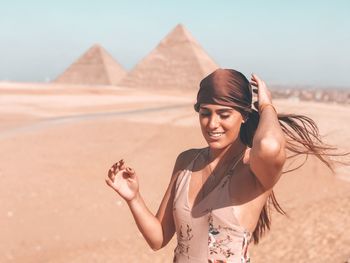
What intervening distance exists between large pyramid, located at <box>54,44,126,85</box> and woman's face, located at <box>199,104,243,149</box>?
85.3 metres

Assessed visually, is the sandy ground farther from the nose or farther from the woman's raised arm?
the nose

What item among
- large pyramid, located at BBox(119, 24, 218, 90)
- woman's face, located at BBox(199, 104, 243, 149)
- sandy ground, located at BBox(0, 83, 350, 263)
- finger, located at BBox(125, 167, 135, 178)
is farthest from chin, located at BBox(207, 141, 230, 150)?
large pyramid, located at BBox(119, 24, 218, 90)

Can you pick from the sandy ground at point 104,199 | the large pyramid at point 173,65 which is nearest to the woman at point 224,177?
the sandy ground at point 104,199

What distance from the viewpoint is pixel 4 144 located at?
13.3 m

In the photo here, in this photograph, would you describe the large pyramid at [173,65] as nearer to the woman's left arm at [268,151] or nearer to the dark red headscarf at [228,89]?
the dark red headscarf at [228,89]

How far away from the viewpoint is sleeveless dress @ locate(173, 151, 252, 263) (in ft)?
6.16

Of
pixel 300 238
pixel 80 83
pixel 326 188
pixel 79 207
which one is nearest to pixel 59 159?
pixel 79 207

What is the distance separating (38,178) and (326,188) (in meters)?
5.52

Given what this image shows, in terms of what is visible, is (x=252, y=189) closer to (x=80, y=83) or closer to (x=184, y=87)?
(x=184, y=87)

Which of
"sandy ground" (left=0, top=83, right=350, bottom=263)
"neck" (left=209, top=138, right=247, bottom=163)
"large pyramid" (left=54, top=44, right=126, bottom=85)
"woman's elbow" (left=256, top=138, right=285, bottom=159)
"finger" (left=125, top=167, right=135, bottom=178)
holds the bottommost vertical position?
"large pyramid" (left=54, top=44, right=126, bottom=85)

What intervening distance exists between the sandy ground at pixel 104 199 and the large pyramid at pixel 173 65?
214ft

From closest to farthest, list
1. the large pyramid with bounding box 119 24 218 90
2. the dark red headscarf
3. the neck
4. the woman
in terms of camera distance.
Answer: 1. the woman
2. the dark red headscarf
3. the neck
4. the large pyramid with bounding box 119 24 218 90

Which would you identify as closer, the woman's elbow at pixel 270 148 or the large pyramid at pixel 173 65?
the woman's elbow at pixel 270 148

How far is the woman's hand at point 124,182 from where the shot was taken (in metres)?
2.11
